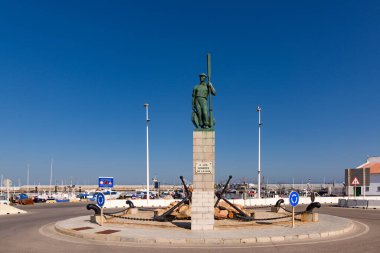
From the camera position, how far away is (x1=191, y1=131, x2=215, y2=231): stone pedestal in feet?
54.5

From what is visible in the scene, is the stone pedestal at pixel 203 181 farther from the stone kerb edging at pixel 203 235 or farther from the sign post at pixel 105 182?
the sign post at pixel 105 182

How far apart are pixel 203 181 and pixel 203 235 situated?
2693mm

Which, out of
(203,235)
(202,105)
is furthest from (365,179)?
(203,235)

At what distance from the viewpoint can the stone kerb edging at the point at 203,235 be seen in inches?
556

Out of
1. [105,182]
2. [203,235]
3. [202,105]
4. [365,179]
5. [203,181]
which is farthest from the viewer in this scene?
[365,179]

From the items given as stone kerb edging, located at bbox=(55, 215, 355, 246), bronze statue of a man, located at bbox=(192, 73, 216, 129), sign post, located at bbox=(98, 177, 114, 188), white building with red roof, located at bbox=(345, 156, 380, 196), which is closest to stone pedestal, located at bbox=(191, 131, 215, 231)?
bronze statue of a man, located at bbox=(192, 73, 216, 129)

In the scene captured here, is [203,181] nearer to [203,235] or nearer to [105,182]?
[203,235]

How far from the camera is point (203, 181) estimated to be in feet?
55.1

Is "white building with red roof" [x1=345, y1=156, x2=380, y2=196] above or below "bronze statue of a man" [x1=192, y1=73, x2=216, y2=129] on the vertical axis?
below

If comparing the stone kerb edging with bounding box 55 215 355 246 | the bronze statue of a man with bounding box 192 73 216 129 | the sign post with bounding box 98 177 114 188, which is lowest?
the stone kerb edging with bounding box 55 215 355 246

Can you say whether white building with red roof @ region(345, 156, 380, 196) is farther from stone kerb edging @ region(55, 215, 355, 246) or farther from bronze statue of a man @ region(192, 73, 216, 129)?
bronze statue of a man @ region(192, 73, 216, 129)

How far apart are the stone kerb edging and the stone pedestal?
720 millimetres

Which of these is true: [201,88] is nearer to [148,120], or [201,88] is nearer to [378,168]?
[148,120]

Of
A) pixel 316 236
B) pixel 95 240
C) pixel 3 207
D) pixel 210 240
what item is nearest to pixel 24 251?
pixel 95 240
